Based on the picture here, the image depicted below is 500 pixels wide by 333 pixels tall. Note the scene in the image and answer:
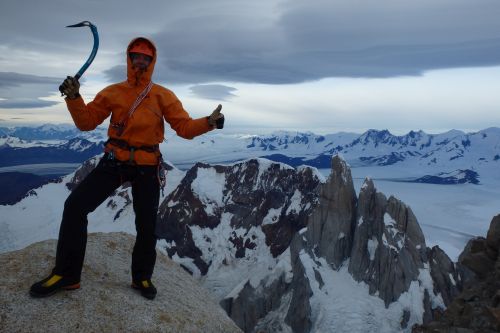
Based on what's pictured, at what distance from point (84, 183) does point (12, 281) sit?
2716 millimetres

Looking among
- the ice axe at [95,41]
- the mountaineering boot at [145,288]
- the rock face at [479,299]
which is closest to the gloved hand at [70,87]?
the ice axe at [95,41]

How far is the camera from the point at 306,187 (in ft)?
606

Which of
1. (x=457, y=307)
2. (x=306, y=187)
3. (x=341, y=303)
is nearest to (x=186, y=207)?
(x=306, y=187)

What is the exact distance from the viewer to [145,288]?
37.4 ft

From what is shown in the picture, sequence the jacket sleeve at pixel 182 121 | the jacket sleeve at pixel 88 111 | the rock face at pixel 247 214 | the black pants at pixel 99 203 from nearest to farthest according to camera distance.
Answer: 1. the jacket sleeve at pixel 88 111
2. the black pants at pixel 99 203
3. the jacket sleeve at pixel 182 121
4. the rock face at pixel 247 214

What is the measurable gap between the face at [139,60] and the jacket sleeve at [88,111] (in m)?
1.10

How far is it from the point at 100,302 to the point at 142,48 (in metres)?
6.07

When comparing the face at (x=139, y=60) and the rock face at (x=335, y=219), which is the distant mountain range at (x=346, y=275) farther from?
the face at (x=139, y=60)

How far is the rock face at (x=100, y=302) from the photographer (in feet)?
30.7

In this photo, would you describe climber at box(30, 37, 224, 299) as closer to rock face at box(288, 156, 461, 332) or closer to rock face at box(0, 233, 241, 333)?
rock face at box(0, 233, 241, 333)

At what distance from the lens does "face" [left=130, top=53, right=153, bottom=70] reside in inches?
426

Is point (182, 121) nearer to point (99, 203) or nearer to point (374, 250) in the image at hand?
point (99, 203)

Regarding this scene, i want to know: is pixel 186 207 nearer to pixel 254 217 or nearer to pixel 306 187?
pixel 254 217

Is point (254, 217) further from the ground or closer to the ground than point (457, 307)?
closer to the ground
